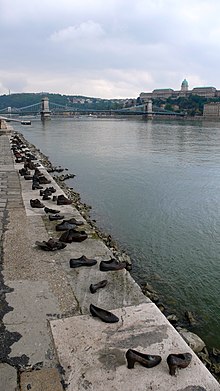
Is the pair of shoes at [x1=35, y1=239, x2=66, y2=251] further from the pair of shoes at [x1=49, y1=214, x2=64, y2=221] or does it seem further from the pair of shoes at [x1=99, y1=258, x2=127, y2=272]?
the pair of shoes at [x1=49, y1=214, x2=64, y2=221]

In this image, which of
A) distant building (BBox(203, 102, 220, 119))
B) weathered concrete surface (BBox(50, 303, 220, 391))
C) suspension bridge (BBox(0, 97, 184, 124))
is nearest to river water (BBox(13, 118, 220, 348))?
weathered concrete surface (BBox(50, 303, 220, 391))

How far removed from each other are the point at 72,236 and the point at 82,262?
1.12 metres

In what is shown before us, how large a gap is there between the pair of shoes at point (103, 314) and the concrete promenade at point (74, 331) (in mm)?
53

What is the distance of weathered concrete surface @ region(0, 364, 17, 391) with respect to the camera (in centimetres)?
303

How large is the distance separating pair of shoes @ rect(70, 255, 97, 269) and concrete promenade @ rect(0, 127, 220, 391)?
0.07m

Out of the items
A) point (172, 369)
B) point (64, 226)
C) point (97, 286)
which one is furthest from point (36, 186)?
point (172, 369)

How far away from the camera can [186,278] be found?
7.52 meters

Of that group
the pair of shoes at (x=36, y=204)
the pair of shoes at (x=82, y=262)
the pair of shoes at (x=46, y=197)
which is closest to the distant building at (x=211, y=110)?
the pair of shoes at (x=46, y=197)

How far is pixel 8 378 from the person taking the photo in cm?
313

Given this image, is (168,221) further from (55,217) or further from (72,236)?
(72,236)

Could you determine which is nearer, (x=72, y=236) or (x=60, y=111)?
(x=72, y=236)

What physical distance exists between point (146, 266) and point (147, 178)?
1079cm

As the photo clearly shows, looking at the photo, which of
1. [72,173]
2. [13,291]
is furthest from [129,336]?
[72,173]

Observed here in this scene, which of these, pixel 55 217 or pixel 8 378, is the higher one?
pixel 55 217
